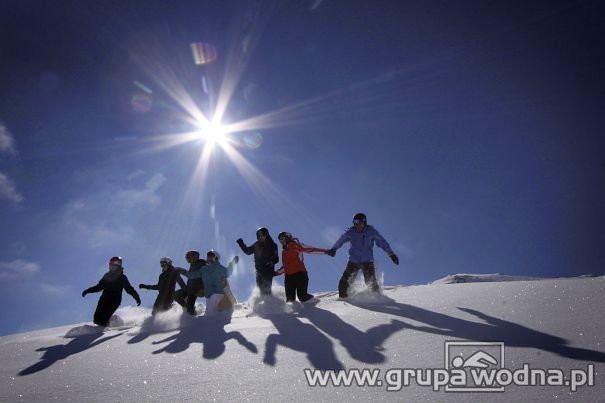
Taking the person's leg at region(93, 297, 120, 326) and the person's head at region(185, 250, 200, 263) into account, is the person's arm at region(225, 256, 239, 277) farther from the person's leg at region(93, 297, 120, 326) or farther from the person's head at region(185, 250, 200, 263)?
the person's leg at region(93, 297, 120, 326)

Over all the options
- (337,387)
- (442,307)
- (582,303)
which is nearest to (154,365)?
(337,387)

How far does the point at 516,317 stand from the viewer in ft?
14.0

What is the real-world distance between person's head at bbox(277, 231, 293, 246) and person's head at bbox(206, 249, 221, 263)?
1629 millimetres

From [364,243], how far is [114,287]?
20.3ft

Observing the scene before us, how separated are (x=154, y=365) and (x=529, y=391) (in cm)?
327

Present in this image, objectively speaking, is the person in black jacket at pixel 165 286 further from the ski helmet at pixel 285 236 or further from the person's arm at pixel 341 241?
the person's arm at pixel 341 241

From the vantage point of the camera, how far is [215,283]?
8.34 m

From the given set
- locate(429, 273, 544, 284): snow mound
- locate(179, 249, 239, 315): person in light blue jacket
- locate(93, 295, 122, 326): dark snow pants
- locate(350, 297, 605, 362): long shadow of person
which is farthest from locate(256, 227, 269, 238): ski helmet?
locate(429, 273, 544, 284): snow mound

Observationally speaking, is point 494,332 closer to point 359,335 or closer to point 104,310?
point 359,335

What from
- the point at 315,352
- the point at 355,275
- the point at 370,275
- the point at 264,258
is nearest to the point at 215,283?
the point at 264,258

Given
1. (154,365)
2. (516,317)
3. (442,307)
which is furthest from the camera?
(442,307)

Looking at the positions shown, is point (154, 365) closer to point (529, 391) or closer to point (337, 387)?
point (337, 387)

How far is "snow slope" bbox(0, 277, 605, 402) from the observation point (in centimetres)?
262

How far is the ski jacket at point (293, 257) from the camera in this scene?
27.1 feet
